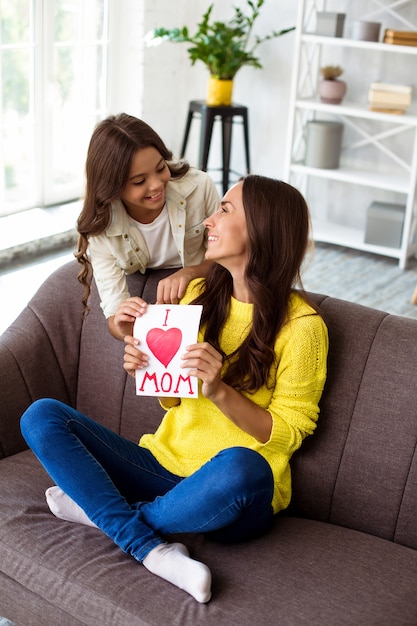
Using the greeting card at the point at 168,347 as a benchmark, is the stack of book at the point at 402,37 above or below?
above

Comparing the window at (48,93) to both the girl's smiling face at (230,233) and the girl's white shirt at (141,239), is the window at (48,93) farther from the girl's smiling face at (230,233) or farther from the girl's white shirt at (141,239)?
the girl's smiling face at (230,233)

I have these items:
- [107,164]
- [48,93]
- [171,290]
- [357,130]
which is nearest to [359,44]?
[357,130]

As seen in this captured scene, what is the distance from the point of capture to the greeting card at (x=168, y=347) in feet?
6.03

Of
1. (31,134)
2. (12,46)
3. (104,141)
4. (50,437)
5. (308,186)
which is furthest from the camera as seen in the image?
(308,186)

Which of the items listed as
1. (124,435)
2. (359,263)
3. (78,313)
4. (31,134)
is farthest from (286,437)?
(31,134)

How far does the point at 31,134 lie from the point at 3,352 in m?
2.94

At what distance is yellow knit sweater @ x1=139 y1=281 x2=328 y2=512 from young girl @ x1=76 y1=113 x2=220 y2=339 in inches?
9.8

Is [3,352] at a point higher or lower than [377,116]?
lower

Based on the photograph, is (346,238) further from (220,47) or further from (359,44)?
(220,47)

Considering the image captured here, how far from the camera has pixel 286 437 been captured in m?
1.83

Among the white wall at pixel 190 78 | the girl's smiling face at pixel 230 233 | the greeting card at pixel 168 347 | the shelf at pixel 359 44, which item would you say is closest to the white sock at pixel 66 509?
the greeting card at pixel 168 347

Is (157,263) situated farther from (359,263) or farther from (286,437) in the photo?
(359,263)

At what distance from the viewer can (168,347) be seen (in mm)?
1856

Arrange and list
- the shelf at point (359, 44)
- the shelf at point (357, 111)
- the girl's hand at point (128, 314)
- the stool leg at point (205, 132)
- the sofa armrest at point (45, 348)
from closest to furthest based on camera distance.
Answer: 1. the girl's hand at point (128, 314)
2. the sofa armrest at point (45, 348)
3. the shelf at point (359, 44)
4. the shelf at point (357, 111)
5. the stool leg at point (205, 132)
